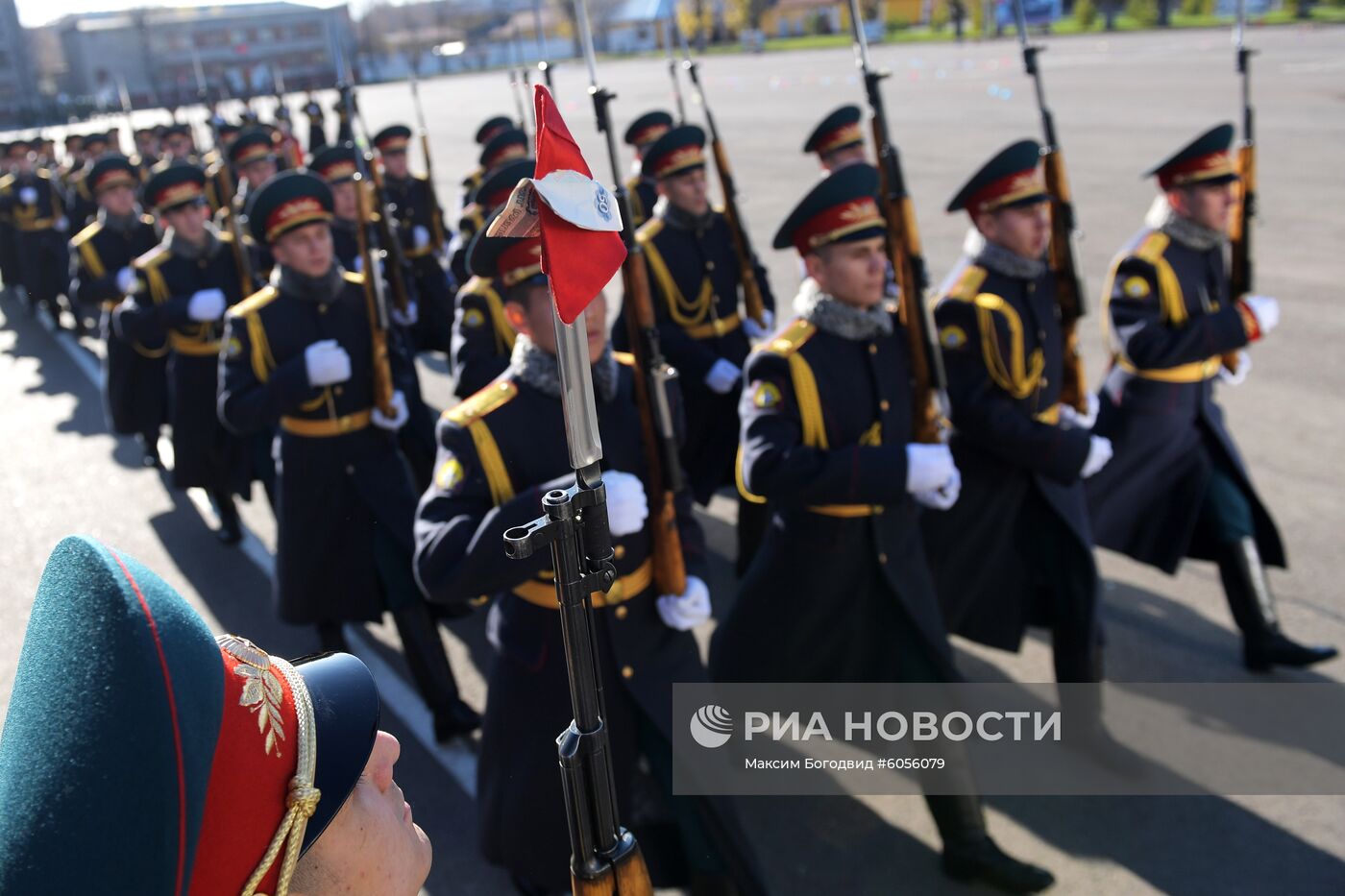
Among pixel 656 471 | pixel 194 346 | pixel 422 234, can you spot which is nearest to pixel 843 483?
pixel 656 471

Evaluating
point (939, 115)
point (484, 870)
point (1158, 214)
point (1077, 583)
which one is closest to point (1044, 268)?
point (1158, 214)

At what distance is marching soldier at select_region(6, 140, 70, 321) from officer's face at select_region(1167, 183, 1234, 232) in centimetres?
1103

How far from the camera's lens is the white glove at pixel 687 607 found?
118 inches

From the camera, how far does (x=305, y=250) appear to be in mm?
4445

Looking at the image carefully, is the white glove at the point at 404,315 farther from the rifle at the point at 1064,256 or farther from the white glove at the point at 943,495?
the white glove at the point at 943,495

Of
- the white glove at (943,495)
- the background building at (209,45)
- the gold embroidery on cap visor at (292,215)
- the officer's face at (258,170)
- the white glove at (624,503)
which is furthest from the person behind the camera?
the background building at (209,45)

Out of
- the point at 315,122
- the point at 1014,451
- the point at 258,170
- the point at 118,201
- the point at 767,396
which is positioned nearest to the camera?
the point at 767,396

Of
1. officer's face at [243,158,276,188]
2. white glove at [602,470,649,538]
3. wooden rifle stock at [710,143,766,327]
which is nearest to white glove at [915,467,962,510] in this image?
white glove at [602,470,649,538]

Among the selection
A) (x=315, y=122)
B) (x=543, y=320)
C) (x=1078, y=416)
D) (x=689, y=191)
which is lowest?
(x=1078, y=416)

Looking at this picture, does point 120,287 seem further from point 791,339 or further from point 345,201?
point 791,339

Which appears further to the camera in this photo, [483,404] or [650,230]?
[650,230]

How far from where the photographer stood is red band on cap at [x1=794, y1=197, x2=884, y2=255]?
3.51 meters

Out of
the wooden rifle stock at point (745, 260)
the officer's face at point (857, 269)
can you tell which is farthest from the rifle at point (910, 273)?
the wooden rifle stock at point (745, 260)

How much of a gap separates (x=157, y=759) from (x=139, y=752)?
0.02 metres
